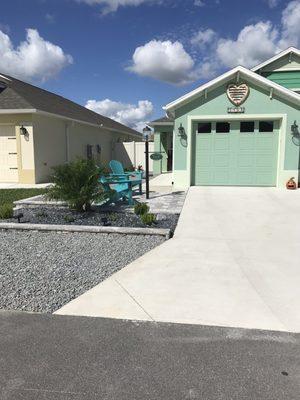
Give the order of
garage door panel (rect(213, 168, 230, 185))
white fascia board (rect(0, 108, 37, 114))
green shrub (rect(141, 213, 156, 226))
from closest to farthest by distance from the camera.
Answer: green shrub (rect(141, 213, 156, 226)), garage door panel (rect(213, 168, 230, 185)), white fascia board (rect(0, 108, 37, 114))

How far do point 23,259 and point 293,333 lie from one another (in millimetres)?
3846

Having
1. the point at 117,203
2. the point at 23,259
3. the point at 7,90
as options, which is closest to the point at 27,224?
the point at 23,259

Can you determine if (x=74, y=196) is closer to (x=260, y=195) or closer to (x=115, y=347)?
(x=115, y=347)

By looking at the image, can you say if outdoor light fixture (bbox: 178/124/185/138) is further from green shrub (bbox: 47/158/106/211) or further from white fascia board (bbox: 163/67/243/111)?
green shrub (bbox: 47/158/106/211)

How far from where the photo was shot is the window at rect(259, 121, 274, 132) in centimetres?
1301

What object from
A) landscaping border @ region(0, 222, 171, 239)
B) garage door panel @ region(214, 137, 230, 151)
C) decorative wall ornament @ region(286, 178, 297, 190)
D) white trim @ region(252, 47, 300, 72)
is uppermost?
white trim @ region(252, 47, 300, 72)

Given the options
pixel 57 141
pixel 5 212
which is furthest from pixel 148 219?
pixel 57 141

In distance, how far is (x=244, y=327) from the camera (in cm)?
321

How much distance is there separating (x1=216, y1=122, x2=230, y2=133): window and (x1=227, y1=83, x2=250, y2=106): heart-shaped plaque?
87cm

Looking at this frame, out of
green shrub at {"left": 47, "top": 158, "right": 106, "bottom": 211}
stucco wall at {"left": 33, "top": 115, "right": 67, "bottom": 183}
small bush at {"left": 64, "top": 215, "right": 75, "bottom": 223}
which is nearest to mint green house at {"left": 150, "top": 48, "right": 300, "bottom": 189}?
stucco wall at {"left": 33, "top": 115, "right": 67, "bottom": 183}

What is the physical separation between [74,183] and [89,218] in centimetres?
86

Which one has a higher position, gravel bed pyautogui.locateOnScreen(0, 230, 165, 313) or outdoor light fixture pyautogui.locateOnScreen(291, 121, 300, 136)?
outdoor light fixture pyautogui.locateOnScreen(291, 121, 300, 136)

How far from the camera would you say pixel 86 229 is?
655 cm

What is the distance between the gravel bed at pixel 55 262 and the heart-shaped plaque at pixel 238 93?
8320 millimetres
